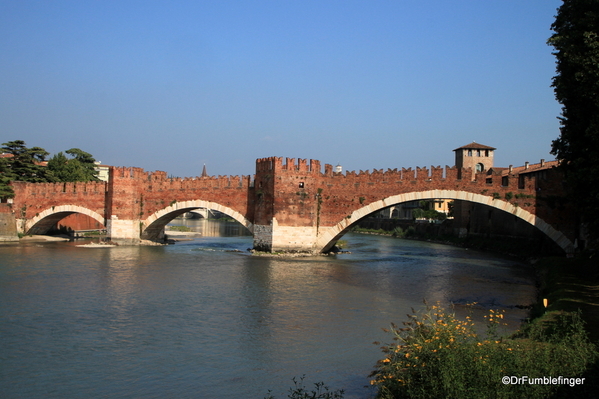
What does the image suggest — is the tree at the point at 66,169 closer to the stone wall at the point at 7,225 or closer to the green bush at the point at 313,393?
the stone wall at the point at 7,225

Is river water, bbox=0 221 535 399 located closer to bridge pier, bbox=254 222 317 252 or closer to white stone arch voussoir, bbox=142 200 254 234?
bridge pier, bbox=254 222 317 252

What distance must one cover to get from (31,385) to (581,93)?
480 inches

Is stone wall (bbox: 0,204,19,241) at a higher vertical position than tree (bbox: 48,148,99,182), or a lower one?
lower

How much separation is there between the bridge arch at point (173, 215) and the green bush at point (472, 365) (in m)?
19.6

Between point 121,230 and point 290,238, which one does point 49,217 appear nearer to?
point 121,230

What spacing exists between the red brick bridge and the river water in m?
1.84

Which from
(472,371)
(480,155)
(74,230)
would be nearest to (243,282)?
(472,371)

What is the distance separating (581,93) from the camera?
39.7 ft

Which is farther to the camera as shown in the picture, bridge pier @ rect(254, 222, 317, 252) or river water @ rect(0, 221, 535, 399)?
bridge pier @ rect(254, 222, 317, 252)

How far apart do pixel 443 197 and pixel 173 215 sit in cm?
1492

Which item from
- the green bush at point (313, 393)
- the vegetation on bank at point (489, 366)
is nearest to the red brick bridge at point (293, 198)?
the vegetation on bank at point (489, 366)

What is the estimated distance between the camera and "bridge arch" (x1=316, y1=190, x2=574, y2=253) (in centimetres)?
1969

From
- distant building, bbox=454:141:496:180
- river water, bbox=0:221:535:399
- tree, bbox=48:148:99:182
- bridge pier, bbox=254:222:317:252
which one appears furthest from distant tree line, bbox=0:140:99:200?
distant building, bbox=454:141:496:180

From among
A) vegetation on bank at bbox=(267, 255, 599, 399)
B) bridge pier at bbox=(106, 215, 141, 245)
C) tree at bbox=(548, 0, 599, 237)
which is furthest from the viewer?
bridge pier at bbox=(106, 215, 141, 245)
